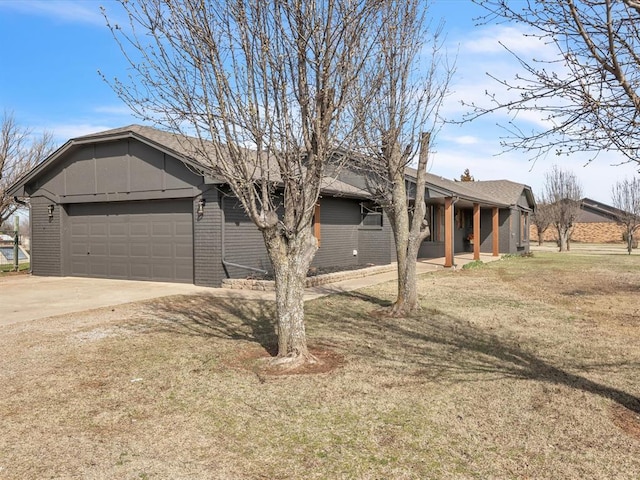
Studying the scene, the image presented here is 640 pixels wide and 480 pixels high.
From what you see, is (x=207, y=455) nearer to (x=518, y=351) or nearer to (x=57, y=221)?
(x=518, y=351)

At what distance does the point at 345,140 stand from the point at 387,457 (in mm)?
3557

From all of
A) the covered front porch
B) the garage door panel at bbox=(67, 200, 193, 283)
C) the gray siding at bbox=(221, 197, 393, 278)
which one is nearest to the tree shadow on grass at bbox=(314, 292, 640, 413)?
the gray siding at bbox=(221, 197, 393, 278)

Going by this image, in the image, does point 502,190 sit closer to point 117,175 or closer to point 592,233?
point 117,175

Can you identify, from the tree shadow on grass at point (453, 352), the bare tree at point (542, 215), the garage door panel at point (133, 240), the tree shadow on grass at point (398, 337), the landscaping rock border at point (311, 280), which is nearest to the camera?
the tree shadow on grass at point (453, 352)

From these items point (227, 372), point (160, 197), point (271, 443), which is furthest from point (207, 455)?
point (160, 197)

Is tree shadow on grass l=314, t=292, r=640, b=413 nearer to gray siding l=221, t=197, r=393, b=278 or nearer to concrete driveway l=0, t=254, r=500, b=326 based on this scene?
concrete driveway l=0, t=254, r=500, b=326

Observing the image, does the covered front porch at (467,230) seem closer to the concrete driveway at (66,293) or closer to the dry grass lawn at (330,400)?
the concrete driveway at (66,293)

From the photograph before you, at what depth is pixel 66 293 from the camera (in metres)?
11.5

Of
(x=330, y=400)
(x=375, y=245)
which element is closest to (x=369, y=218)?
(x=375, y=245)

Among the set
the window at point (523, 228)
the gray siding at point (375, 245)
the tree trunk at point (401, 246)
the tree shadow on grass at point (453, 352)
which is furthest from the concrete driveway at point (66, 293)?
the window at point (523, 228)

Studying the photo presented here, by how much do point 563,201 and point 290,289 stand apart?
28.8 metres

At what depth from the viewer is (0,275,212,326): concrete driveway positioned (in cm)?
922

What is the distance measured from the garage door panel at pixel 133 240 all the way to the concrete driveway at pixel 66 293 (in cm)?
44

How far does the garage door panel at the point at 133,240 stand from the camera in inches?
523
